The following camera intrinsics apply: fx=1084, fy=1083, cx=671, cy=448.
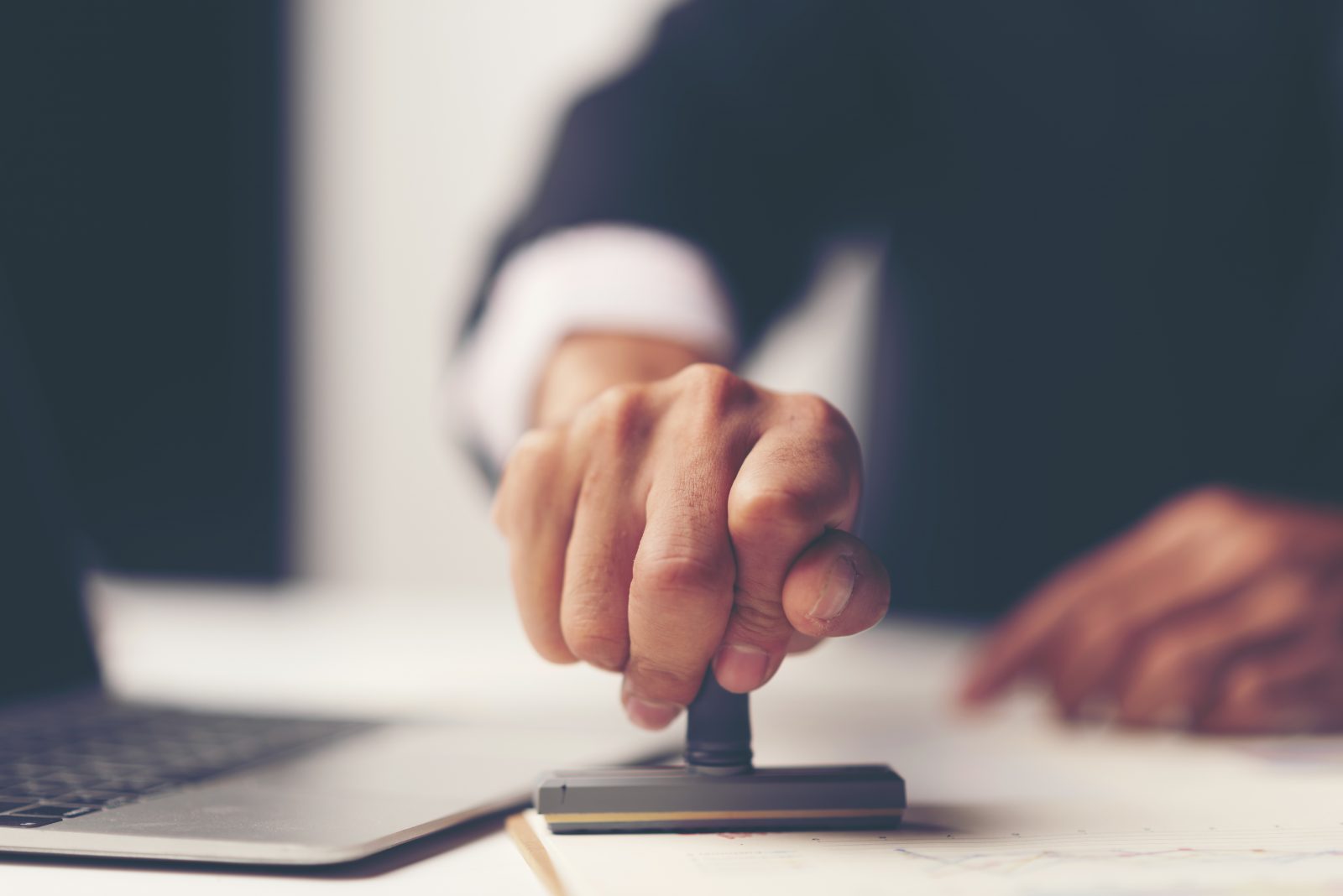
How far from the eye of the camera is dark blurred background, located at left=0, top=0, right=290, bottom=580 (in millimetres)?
1853

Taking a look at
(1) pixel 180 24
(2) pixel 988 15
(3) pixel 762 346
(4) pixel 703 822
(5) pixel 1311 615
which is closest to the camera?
(4) pixel 703 822

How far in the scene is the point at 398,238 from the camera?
2373 millimetres

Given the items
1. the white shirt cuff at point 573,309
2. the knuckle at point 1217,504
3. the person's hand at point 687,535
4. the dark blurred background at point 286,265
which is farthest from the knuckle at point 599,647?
the dark blurred background at point 286,265

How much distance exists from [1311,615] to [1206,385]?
17.2 inches

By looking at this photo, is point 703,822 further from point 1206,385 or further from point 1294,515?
point 1206,385

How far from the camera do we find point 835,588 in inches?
12.5

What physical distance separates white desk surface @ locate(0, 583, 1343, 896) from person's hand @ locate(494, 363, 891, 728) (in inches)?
3.1

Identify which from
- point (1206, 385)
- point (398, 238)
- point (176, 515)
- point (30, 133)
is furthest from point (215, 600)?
point (1206, 385)

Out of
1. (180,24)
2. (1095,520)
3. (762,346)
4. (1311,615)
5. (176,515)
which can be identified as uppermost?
(180,24)

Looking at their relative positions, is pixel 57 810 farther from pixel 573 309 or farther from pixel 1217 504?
pixel 1217 504

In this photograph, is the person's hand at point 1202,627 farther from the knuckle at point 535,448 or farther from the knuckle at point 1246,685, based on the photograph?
the knuckle at point 535,448

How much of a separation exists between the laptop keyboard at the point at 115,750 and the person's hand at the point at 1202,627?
0.44 meters

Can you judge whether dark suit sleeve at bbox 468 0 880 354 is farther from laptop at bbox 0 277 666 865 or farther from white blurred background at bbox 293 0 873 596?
white blurred background at bbox 293 0 873 596

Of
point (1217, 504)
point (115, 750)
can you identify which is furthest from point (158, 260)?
point (1217, 504)
